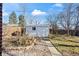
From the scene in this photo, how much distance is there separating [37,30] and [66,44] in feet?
1.96

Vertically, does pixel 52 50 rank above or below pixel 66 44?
below

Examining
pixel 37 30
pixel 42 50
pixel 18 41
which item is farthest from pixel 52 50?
pixel 18 41

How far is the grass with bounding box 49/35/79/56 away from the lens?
10.3 feet

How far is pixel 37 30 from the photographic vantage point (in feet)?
10.4

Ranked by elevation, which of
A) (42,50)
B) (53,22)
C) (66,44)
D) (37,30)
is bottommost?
(42,50)

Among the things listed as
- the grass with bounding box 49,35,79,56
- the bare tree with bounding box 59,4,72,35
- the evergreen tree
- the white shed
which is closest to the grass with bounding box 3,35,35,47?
the white shed

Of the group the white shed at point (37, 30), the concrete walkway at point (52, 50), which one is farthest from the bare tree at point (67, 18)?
the concrete walkway at point (52, 50)

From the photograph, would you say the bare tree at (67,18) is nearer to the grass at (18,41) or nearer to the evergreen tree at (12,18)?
the grass at (18,41)

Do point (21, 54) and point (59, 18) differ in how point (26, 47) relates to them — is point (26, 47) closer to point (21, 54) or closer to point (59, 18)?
point (21, 54)

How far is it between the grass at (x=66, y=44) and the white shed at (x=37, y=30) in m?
0.14

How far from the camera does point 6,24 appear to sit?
10.4ft

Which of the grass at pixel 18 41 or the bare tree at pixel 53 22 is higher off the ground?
the bare tree at pixel 53 22

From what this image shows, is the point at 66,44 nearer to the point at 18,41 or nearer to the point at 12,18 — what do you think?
the point at 18,41

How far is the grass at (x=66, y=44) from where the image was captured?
3153mm
